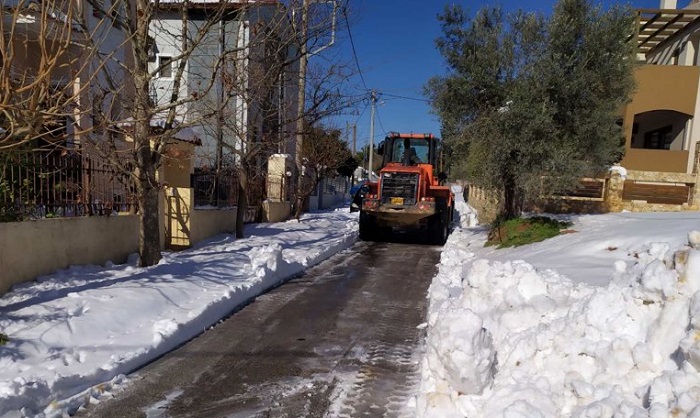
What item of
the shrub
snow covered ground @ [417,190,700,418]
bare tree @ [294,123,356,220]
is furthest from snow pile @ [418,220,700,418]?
bare tree @ [294,123,356,220]

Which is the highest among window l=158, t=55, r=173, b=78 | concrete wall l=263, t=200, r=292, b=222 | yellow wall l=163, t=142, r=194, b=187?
window l=158, t=55, r=173, b=78

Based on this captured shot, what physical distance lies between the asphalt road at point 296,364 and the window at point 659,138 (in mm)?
19393

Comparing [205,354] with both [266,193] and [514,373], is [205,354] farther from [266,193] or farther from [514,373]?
[266,193]

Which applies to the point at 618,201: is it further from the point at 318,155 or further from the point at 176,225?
the point at 176,225

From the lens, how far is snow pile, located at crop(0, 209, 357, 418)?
13.0 ft

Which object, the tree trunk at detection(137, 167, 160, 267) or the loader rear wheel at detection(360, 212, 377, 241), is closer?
the tree trunk at detection(137, 167, 160, 267)

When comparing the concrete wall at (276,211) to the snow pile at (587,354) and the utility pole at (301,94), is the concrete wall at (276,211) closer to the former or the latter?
the utility pole at (301,94)

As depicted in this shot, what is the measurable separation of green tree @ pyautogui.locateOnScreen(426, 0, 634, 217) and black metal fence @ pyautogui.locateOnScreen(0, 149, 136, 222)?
7423mm

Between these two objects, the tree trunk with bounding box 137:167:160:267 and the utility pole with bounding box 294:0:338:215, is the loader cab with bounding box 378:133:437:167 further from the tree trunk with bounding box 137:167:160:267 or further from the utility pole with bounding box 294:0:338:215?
the tree trunk with bounding box 137:167:160:267

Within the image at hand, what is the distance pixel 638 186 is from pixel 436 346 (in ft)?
39.6

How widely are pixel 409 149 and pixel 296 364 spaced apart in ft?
35.8

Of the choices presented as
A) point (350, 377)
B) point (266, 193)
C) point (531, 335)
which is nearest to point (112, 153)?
point (350, 377)

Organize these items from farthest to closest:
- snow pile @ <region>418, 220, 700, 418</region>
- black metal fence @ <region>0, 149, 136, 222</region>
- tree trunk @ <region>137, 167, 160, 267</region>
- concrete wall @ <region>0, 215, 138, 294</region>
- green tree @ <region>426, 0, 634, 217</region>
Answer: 1. green tree @ <region>426, 0, 634, 217</region>
2. tree trunk @ <region>137, 167, 160, 267</region>
3. black metal fence @ <region>0, 149, 136, 222</region>
4. concrete wall @ <region>0, 215, 138, 294</region>
5. snow pile @ <region>418, 220, 700, 418</region>

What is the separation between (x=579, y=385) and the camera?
3309mm
